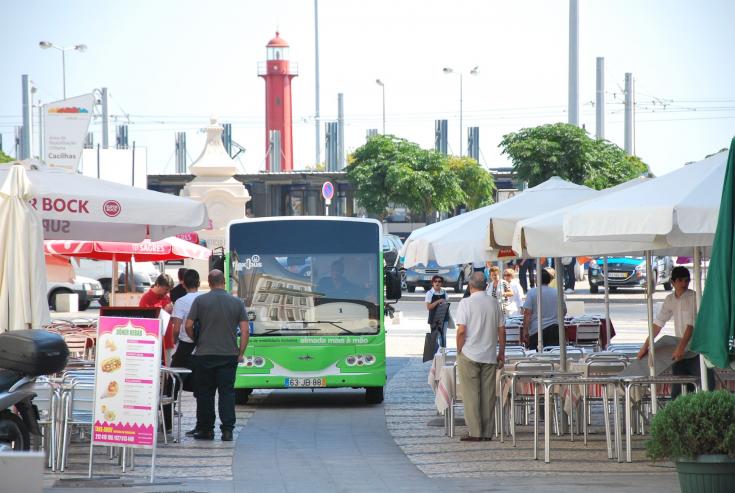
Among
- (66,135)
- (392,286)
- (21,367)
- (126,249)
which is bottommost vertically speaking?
(21,367)

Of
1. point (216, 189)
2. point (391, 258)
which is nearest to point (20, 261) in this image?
point (391, 258)

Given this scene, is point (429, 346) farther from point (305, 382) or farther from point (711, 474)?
point (711, 474)

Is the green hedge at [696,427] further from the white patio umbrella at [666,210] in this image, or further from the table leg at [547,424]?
the table leg at [547,424]

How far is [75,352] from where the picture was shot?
18.5 metres

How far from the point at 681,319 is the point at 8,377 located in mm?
7032

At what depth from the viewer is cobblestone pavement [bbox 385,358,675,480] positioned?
1234 centimetres

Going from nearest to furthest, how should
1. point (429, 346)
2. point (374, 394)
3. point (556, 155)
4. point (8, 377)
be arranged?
point (8, 377) < point (374, 394) < point (429, 346) < point (556, 155)

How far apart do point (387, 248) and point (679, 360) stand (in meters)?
36.3

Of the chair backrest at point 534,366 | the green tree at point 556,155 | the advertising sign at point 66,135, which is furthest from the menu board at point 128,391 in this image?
the green tree at point 556,155

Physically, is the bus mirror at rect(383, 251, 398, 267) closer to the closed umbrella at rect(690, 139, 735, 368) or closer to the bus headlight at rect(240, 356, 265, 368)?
the bus headlight at rect(240, 356, 265, 368)

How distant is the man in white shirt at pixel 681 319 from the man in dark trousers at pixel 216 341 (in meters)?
4.39

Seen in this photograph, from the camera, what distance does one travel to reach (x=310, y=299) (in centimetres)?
1897

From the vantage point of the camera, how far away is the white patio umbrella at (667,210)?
35.9 ft

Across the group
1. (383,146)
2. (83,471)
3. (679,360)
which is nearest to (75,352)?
(83,471)
